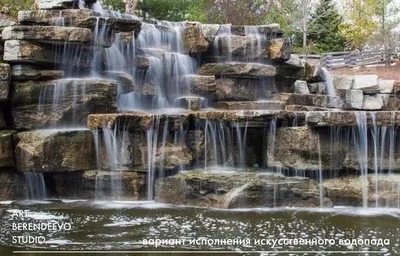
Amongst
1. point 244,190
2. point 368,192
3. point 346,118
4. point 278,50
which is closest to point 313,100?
point 278,50

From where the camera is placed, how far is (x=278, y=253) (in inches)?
260

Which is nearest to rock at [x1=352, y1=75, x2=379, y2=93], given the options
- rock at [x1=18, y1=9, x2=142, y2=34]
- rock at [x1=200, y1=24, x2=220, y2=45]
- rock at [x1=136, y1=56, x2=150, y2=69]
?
rock at [x1=200, y1=24, x2=220, y2=45]

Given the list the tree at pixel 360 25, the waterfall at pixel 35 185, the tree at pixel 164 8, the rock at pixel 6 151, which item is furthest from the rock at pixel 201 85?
the tree at pixel 360 25

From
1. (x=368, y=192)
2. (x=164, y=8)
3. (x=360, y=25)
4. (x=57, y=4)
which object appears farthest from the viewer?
(x=360, y=25)

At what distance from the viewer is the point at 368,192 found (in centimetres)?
1023

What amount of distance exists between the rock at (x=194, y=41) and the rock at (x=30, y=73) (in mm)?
4485

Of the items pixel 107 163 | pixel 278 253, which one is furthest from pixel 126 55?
pixel 278 253

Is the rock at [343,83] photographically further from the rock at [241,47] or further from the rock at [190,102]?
the rock at [190,102]

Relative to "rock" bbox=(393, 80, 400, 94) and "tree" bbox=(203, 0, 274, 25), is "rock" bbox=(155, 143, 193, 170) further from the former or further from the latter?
"tree" bbox=(203, 0, 274, 25)

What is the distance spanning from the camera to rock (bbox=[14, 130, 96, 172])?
1054 centimetres

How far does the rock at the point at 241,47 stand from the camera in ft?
50.2

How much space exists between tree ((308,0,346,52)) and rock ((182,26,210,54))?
21506mm

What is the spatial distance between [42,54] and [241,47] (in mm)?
5960

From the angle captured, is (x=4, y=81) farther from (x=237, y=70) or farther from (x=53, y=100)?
(x=237, y=70)
